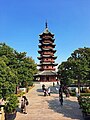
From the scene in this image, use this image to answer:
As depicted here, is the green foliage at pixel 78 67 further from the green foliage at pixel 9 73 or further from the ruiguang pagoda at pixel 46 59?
the ruiguang pagoda at pixel 46 59

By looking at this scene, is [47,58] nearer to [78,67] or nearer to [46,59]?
[46,59]

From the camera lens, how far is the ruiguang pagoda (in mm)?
68000

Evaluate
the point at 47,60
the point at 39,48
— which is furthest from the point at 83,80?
the point at 39,48

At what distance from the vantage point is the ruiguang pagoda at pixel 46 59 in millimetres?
68000

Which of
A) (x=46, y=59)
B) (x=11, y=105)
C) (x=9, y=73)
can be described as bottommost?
(x=11, y=105)

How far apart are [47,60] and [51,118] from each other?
177 ft

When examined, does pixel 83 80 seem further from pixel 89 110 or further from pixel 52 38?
pixel 52 38

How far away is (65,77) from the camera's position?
31844 millimetres

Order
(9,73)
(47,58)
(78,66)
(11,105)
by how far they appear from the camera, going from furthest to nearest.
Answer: (47,58), (78,66), (9,73), (11,105)

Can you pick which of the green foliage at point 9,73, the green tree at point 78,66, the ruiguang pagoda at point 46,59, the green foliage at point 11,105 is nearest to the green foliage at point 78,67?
the green tree at point 78,66

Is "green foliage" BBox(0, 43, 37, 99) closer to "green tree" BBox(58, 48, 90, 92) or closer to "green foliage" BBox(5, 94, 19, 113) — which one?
"green foliage" BBox(5, 94, 19, 113)

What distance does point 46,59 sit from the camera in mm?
70188

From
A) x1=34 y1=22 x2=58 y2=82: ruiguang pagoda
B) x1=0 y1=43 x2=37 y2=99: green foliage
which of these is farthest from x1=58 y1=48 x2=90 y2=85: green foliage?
x1=34 y1=22 x2=58 y2=82: ruiguang pagoda

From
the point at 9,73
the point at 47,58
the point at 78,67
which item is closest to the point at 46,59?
the point at 47,58
